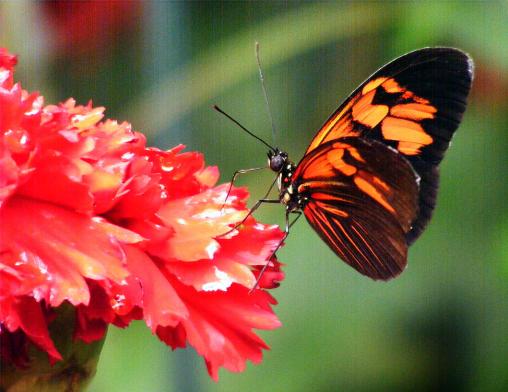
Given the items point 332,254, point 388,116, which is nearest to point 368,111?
point 388,116

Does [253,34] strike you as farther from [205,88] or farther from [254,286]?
[254,286]

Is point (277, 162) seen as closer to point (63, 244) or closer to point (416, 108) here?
point (416, 108)

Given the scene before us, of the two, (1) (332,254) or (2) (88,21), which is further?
(2) (88,21)

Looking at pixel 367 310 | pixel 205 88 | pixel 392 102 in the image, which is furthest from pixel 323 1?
pixel 392 102

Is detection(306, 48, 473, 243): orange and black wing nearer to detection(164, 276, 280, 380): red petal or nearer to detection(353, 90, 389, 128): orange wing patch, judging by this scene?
detection(353, 90, 389, 128): orange wing patch

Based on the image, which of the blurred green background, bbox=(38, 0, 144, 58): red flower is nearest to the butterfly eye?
the blurred green background

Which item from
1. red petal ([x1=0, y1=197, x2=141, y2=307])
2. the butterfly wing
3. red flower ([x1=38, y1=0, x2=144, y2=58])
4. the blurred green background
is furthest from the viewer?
red flower ([x1=38, y1=0, x2=144, y2=58])

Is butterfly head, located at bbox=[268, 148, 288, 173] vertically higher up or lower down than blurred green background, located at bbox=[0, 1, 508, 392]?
higher up

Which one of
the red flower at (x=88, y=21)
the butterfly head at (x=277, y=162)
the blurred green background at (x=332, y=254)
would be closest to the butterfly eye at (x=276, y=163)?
the butterfly head at (x=277, y=162)
